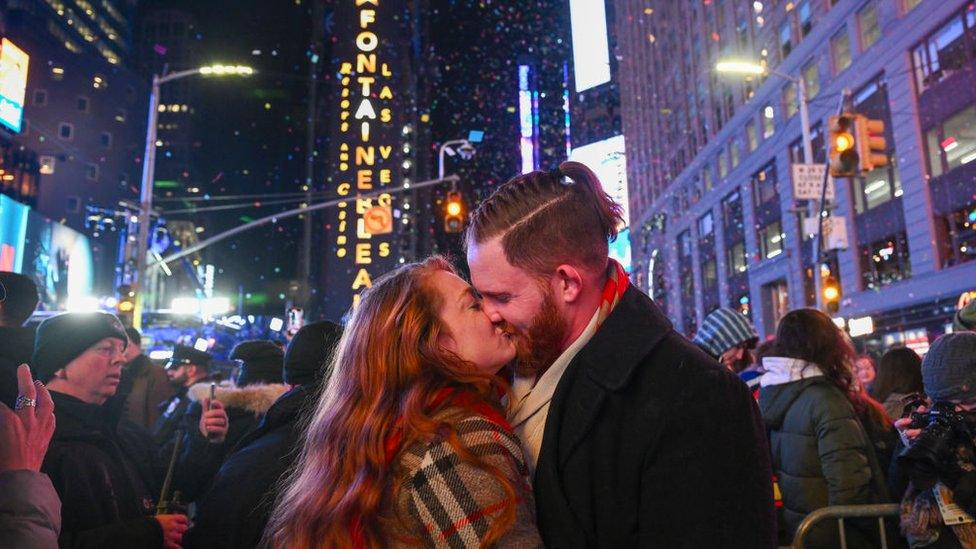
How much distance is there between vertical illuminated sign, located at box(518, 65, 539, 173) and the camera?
78.4m

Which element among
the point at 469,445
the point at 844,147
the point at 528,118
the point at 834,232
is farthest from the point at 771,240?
the point at 528,118

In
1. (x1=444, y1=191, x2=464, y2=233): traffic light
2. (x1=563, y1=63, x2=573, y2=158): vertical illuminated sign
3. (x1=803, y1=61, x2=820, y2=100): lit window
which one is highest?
(x1=563, y1=63, x2=573, y2=158): vertical illuminated sign

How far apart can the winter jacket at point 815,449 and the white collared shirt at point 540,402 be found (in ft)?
9.95

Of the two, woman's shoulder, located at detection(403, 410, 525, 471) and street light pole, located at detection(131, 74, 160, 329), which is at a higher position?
street light pole, located at detection(131, 74, 160, 329)

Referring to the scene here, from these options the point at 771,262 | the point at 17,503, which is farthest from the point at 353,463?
the point at 771,262

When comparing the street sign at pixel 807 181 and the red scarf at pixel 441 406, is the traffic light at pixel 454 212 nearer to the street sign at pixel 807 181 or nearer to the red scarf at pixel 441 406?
the street sign at pixel 807 181

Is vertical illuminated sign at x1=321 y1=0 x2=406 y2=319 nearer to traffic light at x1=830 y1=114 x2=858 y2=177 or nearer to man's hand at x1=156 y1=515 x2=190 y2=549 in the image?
traffic light at x1=830 y1=114 x2=858 y2=177

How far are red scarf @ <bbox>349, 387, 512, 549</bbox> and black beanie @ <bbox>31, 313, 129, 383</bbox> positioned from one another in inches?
118

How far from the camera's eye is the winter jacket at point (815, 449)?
4.42 m

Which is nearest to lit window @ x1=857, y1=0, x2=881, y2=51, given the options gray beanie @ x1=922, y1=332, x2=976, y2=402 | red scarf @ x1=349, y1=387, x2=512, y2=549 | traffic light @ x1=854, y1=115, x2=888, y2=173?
traffic light @ x1=854, y1=115, x2=888, y2=173

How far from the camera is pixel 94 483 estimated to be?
3.67 m

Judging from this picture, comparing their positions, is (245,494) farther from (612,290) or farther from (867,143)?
(867,143)

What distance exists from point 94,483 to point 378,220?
128 ft

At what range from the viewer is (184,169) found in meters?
103
